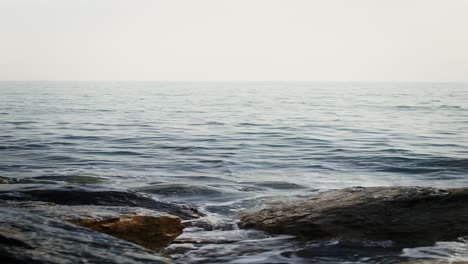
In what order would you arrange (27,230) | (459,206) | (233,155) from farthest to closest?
(233,155), (459,206), (27,230)

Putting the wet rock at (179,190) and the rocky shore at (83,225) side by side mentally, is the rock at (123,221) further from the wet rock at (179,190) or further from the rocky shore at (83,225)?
the wet rock at (179,190)

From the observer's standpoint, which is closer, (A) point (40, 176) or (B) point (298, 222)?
(B) point (298, 222)

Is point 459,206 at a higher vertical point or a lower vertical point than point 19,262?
lower

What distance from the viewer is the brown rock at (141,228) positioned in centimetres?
600

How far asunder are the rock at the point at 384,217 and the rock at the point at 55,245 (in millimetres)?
3468

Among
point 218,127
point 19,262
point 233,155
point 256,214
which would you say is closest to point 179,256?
point 256,214

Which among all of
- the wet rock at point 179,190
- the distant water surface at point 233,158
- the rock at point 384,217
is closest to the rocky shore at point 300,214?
the rock at point 384,217

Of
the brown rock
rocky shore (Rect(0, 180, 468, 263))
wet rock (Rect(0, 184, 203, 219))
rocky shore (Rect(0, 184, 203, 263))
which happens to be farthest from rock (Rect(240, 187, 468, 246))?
rocky shore (Rect(0, 184, 203, 263))

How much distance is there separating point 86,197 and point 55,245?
4.21 m

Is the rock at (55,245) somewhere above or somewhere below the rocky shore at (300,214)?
above

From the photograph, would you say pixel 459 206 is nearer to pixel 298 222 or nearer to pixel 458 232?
pixel 458 232

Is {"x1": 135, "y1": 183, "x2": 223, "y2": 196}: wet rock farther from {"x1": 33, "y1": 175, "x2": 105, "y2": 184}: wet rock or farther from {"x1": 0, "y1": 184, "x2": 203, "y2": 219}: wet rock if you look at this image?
{"x1": 0, "y1": 184, "x2": 203, "y2": 219}: wet rock

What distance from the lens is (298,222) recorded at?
280 inches

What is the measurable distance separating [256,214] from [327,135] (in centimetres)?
1814
